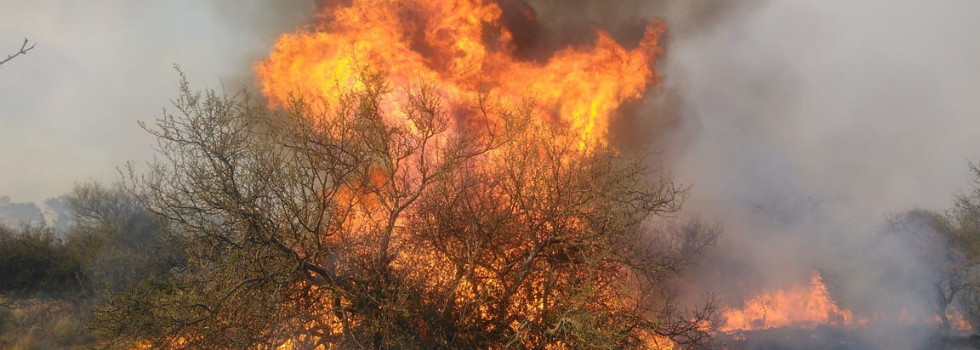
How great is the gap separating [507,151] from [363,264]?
347cm

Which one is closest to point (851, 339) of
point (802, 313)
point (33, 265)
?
point (802, 313)

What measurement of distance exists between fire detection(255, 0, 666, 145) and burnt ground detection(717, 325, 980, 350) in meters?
15.5

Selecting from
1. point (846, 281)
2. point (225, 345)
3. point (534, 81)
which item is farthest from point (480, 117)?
point (846, 281)

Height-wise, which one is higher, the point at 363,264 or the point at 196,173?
the point at 196,173

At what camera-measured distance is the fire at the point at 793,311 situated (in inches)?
1241

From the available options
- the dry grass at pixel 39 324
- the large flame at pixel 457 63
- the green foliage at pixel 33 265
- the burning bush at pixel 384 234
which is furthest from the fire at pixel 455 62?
the green foliage at pixel 33 265

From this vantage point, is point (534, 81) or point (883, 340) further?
point (883, 340)

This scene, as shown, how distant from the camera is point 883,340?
2658 centimetres

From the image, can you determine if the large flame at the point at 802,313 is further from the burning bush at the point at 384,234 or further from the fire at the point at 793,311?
the burning bush at the point at 384,234

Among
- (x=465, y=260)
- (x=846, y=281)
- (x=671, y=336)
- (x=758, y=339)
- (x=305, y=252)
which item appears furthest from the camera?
(x=846, y=281)

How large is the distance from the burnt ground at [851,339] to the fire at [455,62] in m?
15.5

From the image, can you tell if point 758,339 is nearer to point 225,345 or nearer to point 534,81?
point 534,81

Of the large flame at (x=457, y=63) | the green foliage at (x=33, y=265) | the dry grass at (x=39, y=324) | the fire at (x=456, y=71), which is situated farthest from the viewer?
the green foliage at (x=33, y=265)

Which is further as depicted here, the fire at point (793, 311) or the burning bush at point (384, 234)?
the fire at point (793, 311)
